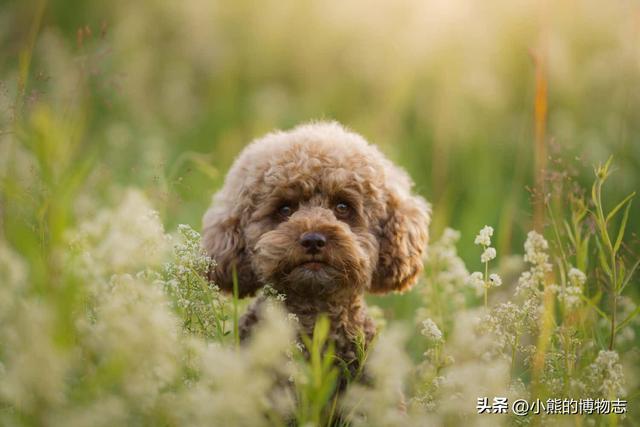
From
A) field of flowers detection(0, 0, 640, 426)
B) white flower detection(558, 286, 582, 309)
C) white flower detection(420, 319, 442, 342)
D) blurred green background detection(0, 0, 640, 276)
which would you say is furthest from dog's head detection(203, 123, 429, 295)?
white flower detection(558, 286, 582, 309)

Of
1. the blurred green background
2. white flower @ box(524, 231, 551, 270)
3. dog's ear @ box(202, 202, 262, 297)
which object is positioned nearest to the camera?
white flower @ box(524, 231, 551, 270)

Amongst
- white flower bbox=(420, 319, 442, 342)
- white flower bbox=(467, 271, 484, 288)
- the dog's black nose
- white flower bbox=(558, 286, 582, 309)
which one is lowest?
white flower bbox=(420, 319, 442, 342)

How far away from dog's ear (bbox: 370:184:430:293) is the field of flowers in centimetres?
27

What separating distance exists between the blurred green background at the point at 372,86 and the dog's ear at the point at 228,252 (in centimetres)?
25

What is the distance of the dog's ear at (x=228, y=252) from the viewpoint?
119 inches

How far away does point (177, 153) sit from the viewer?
595 centimetres

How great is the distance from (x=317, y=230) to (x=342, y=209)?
0.29m

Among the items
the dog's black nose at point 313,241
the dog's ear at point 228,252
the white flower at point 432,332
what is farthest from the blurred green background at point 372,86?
the white flower at point 432,332

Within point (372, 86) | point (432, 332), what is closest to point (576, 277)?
point (432, 332)

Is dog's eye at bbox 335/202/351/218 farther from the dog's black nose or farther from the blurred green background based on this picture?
the blurred green background

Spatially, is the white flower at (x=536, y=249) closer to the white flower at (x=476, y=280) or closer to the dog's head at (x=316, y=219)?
the white flower at (x=476, y=280)

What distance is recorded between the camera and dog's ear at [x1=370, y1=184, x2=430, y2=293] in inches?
122

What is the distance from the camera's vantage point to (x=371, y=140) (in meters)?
5.16

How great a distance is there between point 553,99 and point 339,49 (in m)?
2.28
